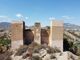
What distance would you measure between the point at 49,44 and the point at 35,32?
9.88 feet

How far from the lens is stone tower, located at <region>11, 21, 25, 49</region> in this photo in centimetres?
2898

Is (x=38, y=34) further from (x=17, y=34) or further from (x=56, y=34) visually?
(x=17, y=34)

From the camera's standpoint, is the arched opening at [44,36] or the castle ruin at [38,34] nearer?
the castle ruin at [38,34]

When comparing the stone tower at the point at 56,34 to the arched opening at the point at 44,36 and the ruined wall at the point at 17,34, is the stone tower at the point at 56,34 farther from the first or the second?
the ruined wall at the point at 17,34

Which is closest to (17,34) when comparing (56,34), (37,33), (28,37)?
(28,37)

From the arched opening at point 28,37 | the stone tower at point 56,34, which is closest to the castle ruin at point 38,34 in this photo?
the stone tower at point 56,34

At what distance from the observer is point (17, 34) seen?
95.3 feet

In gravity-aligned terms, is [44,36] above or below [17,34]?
below

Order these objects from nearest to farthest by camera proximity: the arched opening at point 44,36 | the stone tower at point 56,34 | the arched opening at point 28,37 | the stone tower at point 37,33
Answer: the stone tower at point 56,34 < the stone tower at point 37,33 < the arched opening at point 44,36 < the arched opening at point 28,37

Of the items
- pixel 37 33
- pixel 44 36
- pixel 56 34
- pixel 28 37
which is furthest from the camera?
pixel 28 37

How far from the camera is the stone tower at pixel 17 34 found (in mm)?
28984

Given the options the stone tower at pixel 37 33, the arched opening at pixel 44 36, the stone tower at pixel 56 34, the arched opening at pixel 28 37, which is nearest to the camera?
the stone tower at pixel 56 34

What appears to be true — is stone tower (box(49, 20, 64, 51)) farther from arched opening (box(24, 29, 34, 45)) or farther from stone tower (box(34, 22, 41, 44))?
arched opening (box(24, 29, 34, 45))

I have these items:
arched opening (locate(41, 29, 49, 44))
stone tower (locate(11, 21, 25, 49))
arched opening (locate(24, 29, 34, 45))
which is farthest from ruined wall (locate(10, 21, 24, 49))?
arched opening (locate(41, 29, 49, 44))
